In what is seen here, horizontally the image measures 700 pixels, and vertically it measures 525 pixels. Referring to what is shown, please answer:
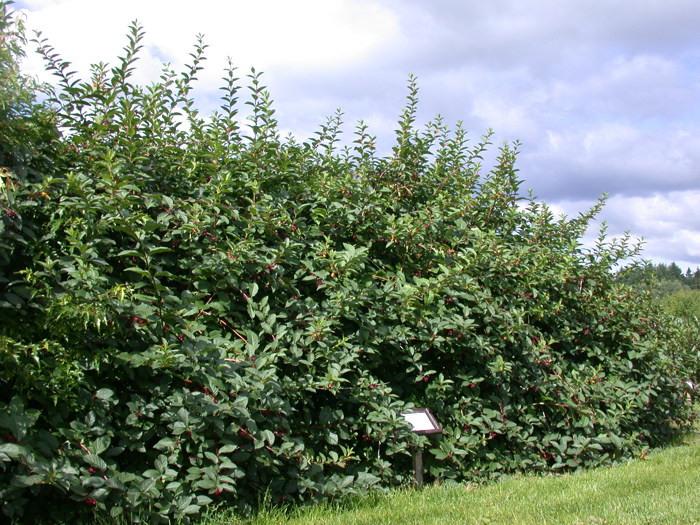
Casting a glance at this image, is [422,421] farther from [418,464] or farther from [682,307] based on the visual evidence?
[682,307]

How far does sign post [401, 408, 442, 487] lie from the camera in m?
4.32

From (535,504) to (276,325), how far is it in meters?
2.10

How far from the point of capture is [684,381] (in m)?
7.08

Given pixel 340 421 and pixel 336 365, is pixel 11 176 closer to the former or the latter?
pixel 336 365

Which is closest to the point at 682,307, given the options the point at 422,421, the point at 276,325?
the point at 422,421

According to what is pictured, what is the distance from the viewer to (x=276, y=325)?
13.3ft

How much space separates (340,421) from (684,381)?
4.86 m

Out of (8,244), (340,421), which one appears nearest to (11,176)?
(8,244)

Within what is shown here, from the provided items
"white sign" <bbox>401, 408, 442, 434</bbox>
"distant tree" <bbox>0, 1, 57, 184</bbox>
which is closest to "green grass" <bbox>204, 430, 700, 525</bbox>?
"white sign" <bbox>401, 408, 442, 434</bbox>

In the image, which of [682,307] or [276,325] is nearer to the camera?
[276,325]

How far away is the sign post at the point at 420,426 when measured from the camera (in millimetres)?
4324

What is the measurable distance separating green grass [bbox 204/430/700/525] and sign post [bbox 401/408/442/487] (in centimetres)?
14

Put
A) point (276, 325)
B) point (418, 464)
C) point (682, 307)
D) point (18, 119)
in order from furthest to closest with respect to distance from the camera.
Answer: point (682, 307) < point (418, 464) < point (276, 325) < point (18, 119)

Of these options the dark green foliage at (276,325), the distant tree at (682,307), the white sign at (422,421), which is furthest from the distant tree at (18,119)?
the distant tree at (682,307)
